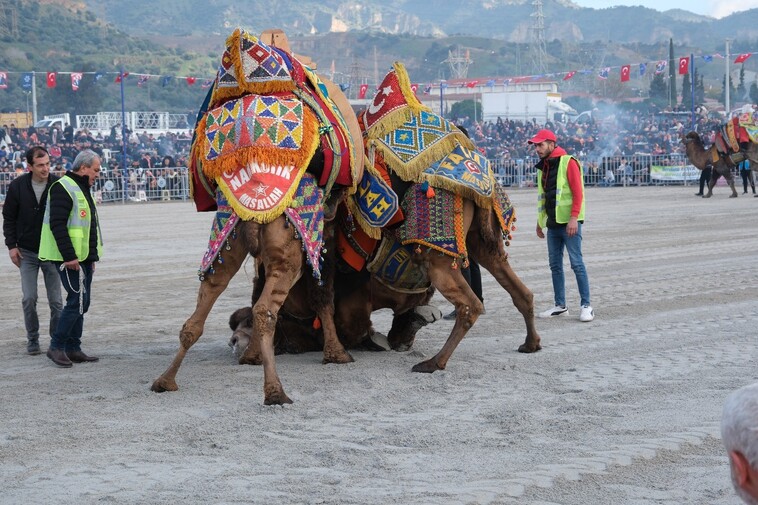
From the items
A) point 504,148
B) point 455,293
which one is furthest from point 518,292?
point 504,148

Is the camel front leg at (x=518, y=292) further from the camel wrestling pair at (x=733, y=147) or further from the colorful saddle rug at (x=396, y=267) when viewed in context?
the camel wrestling pair at (x=733, y=147)

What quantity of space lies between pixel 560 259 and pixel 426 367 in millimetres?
3158

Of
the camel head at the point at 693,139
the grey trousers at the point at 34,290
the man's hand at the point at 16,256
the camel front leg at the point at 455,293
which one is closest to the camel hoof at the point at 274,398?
the camel front leg at the point at 455,293

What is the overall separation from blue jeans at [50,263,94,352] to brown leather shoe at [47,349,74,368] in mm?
45

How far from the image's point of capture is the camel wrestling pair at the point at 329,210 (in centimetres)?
712

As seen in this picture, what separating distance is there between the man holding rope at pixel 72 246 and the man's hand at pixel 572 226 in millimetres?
4485

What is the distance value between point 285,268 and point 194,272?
7.37 m

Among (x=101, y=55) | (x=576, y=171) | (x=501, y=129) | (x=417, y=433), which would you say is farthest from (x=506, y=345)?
(x=101, y=55)

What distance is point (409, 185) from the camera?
8.22 m

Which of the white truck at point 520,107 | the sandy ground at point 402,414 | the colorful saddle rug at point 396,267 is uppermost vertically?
the white truck at point 520,107

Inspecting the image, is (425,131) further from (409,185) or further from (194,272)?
(194,272)

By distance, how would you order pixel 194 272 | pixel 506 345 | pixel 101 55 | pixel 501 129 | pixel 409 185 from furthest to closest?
pixel 101 55
pixel 501 129
pixel 194 272
pixel 506 345
pixel 409 185

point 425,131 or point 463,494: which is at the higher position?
point 425,131

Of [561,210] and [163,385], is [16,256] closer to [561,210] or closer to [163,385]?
[163,385]
